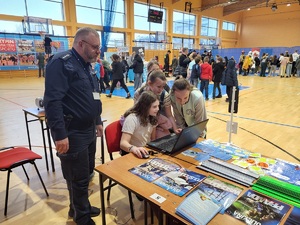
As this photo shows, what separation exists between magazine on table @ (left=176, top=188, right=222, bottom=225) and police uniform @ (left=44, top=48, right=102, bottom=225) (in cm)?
89

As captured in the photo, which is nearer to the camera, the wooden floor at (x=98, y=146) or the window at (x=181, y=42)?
the wooden floor at (x=98, y=146)

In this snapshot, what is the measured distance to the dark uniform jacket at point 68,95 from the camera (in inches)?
54.9

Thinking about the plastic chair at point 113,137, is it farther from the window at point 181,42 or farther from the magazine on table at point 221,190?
the window at point 181,42

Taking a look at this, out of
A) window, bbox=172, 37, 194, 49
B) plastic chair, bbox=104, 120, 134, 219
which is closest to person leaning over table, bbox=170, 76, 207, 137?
plastic chair, bbox=104, 120, 134, 219

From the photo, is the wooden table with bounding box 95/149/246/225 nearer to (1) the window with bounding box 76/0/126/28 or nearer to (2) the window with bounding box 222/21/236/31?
(1) the window with bounding box 76/0/126/28

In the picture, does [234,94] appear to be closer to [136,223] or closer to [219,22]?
[136,223]

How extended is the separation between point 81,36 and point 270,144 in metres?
3.23

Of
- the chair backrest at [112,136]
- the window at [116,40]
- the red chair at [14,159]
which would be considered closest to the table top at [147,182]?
the chair backrest at [112,136]

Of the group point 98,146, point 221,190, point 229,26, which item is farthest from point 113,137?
point 229,26

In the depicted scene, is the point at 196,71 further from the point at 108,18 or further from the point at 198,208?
the point at 108,18

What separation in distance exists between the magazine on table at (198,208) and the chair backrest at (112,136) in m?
1.03

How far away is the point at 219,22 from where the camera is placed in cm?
2239

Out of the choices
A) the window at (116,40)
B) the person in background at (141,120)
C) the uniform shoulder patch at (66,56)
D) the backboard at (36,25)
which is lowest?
the person in background at (141,120)

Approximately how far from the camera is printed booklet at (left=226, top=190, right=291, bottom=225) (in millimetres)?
Result: 923
